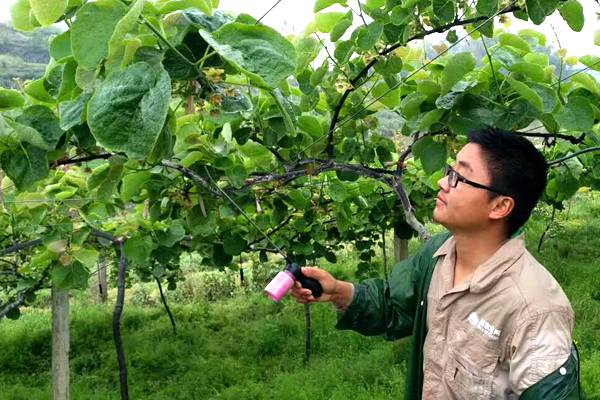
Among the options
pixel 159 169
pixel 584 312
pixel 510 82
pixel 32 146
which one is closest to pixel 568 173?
pixel 510 82

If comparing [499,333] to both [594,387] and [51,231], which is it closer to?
[51,231]

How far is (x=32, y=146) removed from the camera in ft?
3.27

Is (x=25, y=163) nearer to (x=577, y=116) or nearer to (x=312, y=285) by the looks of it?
(x=312, y=285)

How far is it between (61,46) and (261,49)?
11.8 inches

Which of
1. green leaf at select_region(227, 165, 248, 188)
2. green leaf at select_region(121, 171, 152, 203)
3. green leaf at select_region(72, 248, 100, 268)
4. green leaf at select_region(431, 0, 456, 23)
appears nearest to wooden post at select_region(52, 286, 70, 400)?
green leaf at select_region(72, 248, 100, 268)

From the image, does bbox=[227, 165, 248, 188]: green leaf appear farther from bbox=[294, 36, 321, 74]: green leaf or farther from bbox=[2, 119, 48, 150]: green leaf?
bbox=[2, 119, 48, 150]: green leaf

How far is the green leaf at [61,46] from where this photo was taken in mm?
823

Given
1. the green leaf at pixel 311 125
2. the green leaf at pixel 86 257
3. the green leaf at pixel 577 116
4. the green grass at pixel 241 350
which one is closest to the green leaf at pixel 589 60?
the green leaf at pixel 577 116

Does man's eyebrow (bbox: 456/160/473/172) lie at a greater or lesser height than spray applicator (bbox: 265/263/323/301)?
greater

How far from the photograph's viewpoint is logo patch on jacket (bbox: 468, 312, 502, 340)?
1277mm

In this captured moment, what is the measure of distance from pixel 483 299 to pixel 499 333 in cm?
8

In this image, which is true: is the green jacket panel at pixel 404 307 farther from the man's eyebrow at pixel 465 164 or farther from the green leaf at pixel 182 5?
the green leaf at pixel 182 5

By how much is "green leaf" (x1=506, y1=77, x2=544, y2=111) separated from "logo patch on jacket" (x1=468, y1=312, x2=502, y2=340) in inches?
18.1

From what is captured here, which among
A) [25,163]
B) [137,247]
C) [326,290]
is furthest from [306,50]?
[137,247]
